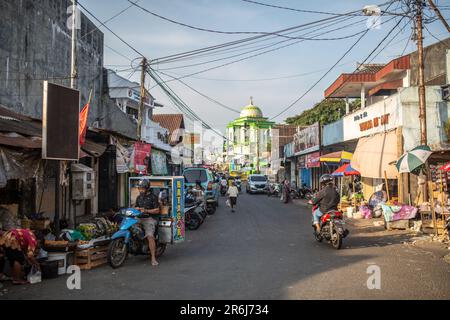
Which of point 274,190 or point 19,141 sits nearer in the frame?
point 19,141

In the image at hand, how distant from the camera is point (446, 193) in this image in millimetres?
12531

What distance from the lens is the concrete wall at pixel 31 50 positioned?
488 inches

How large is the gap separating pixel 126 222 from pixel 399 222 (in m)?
A: 9.33

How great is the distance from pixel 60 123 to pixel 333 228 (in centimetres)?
691

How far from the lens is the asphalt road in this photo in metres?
6.05

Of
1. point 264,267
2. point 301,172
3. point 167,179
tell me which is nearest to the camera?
point 264,267

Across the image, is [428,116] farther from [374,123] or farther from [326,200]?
[326,200]

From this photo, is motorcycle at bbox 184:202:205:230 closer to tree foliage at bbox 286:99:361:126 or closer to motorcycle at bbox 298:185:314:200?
motorcycle at bbox 298:185:314:200

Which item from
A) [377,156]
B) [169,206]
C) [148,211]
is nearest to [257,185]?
[377,156]

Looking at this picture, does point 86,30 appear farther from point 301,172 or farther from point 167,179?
point 301,172

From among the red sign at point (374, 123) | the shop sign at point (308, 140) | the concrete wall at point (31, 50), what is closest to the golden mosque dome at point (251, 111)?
the shop sign at point (308, 140)

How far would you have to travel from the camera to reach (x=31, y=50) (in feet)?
45.1
